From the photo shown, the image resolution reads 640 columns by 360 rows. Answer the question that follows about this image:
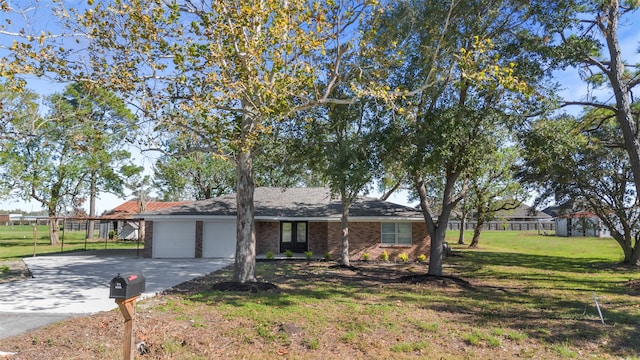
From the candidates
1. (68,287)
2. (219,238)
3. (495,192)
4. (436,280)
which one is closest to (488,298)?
(436,280)

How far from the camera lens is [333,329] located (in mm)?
7617

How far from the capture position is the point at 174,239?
72.9 ft

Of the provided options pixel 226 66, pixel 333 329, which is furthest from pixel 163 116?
pixel 333 329

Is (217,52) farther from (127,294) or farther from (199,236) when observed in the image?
(199,236)

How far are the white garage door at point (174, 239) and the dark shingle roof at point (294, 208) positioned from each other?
2.34 ft

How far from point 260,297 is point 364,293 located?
2.96 metres

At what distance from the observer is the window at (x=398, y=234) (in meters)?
22.2

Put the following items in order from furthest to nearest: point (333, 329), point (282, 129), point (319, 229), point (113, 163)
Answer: point (113, 163) < point (319, 229) < point (282, 129) < point (333, 329)

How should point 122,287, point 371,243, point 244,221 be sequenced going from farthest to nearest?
1. point 371,243
2. point 244,221
3. point 122,287

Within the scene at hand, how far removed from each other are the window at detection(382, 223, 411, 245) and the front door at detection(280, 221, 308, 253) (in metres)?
4.66

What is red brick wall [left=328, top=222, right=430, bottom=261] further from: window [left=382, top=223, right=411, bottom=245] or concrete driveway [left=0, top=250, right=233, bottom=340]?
concrete driveway [left=0, top=250, right=233, bottom=340]

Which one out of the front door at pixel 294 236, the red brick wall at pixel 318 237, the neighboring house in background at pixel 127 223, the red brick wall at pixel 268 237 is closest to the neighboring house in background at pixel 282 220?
the red brick wall at pixel 318 237

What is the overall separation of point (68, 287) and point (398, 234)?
15311mm

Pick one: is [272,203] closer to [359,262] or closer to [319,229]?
[319,229]
